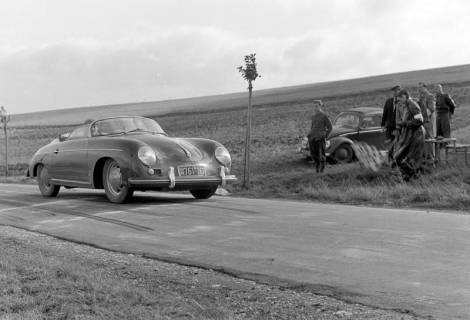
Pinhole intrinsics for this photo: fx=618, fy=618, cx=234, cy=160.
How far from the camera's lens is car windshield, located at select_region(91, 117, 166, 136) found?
1079cm

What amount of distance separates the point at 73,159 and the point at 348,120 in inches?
407

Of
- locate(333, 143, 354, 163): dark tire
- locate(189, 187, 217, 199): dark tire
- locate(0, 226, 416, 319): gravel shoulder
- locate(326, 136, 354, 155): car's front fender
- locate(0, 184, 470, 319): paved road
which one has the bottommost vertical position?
locate(0, 226, 416, 319): gravel shoulder

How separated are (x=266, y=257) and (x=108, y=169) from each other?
5.08 metres

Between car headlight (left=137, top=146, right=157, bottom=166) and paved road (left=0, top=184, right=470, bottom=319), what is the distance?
69cm

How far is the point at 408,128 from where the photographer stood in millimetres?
12008

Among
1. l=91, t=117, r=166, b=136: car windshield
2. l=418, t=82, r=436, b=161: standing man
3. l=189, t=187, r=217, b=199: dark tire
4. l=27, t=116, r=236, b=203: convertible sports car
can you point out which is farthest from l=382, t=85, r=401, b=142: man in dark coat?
l=91, t=117, r=166, b=136: car windshield

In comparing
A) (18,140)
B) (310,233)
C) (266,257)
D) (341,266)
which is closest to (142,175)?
(310,233)

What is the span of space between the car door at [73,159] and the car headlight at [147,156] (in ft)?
4.55

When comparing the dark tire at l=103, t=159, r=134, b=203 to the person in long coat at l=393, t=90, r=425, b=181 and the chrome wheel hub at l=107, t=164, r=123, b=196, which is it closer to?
the chrome wheel hub at l=107, t=164, r=123, b=196

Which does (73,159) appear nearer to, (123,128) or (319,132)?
(123,128)

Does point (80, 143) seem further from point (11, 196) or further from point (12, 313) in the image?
point (12, 313)

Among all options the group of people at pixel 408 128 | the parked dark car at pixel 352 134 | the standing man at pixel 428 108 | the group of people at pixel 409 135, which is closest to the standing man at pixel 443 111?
the group of people at pixel 408 128

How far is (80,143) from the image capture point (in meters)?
10.9

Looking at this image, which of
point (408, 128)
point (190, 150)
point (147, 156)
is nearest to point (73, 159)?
point (147, 156)
